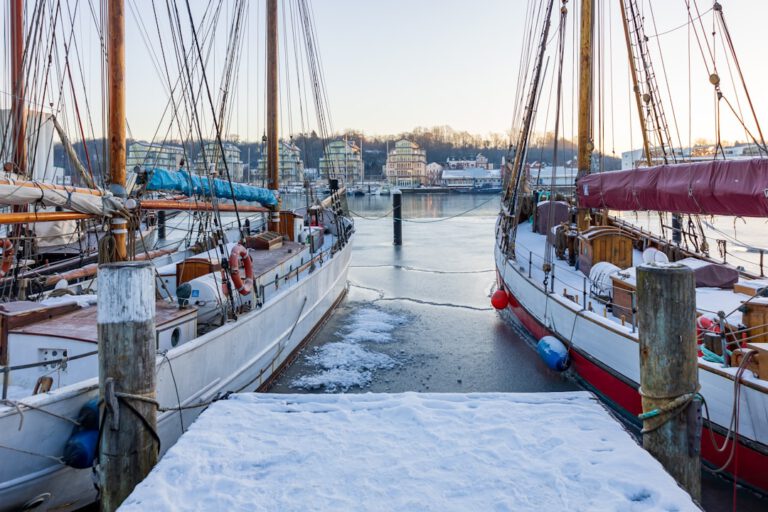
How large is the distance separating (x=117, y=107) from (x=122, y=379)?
198 inches

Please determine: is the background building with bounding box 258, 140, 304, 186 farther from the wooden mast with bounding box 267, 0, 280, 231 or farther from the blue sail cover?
the blue sail cover

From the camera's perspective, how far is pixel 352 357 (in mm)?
13359

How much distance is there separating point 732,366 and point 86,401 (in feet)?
24.5

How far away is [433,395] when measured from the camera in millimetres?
7105

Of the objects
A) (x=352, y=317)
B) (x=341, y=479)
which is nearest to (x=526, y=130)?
(x=352, y=317)

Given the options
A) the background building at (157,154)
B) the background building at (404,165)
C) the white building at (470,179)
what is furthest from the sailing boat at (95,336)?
the background building at (404,165)

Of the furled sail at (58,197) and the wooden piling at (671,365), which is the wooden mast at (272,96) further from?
the wooden piling at (671,365)

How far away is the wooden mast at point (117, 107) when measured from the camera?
8633 millimetres

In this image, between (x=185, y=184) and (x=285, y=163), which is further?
(x=285, y=163)

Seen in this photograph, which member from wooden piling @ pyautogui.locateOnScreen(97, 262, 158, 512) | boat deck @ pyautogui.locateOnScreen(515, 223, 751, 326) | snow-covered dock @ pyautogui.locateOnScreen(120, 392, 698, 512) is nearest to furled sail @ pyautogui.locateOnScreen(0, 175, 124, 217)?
wooden piling @ pyautogui.locateOnScreen(97, 262, 158, 512)

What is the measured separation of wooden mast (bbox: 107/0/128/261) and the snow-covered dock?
368cm

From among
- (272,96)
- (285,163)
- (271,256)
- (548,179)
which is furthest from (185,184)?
(548,179)

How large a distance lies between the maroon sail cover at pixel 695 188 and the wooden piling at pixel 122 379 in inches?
290

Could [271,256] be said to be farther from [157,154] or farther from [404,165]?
[404,165]
